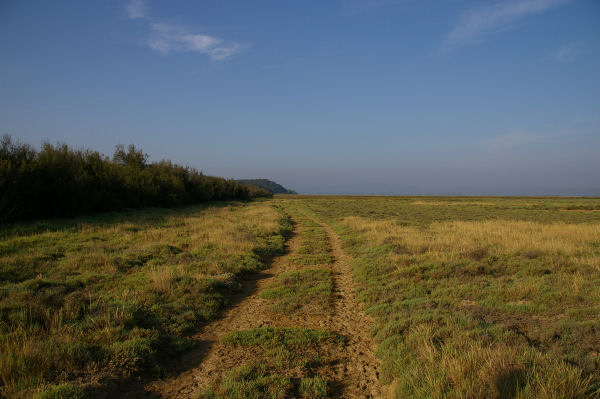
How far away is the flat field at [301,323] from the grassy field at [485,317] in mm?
31

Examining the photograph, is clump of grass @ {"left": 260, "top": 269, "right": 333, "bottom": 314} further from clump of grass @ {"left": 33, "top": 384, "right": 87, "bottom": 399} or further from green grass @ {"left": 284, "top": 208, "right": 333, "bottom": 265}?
clump of grass @ {"left": 33, "top": 384, "right": 87, "bottom": 399}

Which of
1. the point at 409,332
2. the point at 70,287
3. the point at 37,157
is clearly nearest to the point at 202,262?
the point at 70,287

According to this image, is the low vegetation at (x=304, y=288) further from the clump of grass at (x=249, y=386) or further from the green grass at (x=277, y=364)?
the clump of grass at (x=249, y=386)

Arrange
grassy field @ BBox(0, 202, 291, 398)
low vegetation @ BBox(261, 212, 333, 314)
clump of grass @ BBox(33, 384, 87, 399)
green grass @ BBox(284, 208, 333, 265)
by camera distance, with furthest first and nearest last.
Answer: green grass @ BBox(284, 208, 333, 265), low vegetation @ BBox(261, 212, 333, 314), grassy field @ BBox(0, 202, 291, 398), clump of grass @ BBox(33, 384, 87, 399)

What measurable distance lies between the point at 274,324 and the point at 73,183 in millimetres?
24284

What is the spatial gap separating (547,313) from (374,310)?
371cm

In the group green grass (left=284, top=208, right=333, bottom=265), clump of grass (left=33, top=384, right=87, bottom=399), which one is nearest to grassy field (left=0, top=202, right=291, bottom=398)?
clump of grass (left=33, top=384, right=87, bottom=399)

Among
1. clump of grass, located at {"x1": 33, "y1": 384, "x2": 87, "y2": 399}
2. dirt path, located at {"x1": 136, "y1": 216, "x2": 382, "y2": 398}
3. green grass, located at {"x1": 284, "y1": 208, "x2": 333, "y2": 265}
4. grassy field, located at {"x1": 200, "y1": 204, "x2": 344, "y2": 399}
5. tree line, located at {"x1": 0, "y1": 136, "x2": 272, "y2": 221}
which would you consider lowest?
dirt path, located at {"x1": 136, "y1": 216, "x2": 382, "y2": 398}

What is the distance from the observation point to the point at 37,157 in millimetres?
22438

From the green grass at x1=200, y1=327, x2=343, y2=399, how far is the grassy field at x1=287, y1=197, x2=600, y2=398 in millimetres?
1143

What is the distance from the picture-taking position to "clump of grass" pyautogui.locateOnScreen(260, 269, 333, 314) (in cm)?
810

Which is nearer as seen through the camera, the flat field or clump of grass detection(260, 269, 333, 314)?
the flat field

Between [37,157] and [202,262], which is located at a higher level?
[37,157]

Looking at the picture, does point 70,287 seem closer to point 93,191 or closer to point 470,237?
point 470,237
